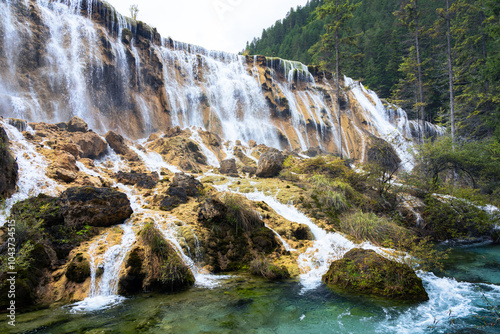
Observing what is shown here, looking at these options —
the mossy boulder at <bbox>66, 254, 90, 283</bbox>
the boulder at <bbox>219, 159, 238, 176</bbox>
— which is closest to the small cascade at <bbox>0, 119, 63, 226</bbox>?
the mossy boulder at <bbox>66, 254, 90, 283</bbox>

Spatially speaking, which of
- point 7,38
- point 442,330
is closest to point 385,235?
point 442,330

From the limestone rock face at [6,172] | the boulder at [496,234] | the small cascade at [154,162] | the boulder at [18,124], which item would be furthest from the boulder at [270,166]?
the boulder at [18,124]

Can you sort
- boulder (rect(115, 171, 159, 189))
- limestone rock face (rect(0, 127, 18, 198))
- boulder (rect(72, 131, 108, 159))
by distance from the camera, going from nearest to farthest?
limestone rock face (rect(0, 127, 18, 198)) → boulder (rect(115, 171, 159, 189)) → boulder (rect(72, 131, 108, 159))

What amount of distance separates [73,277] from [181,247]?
8.76 feet

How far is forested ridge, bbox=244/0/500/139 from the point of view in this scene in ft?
Result: 61.7

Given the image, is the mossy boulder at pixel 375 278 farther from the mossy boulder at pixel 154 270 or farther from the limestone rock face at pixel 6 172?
the limestone rock face at pixel 6 172

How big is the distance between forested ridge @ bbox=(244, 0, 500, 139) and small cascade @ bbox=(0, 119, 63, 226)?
23149 mm

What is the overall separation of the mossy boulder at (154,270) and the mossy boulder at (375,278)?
3981mm

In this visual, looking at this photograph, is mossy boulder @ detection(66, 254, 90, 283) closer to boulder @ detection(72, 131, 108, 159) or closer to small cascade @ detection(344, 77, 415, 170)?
boulder @ detection(72, 131, 108, 159)

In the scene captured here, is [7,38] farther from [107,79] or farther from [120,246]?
[120,246]

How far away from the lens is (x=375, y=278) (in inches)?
244

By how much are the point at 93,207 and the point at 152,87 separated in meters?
20.4

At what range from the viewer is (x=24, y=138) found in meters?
12.2

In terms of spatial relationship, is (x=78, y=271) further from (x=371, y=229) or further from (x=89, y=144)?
(x=89, y=144)
